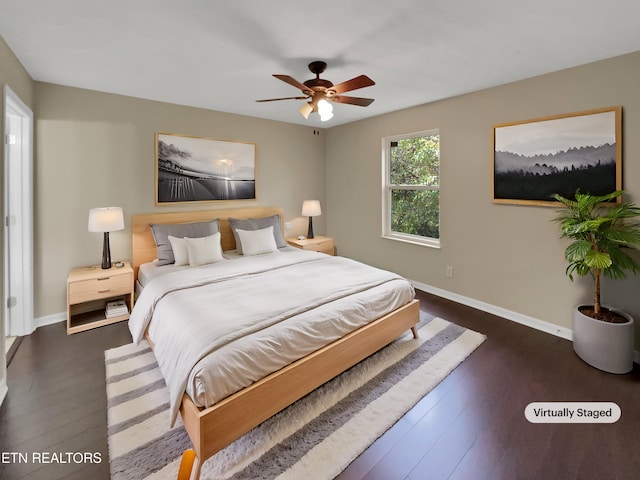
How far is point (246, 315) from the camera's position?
2029 mm

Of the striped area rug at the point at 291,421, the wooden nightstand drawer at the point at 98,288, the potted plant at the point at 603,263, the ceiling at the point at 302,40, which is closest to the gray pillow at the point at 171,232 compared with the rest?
the wooden nightstand drawer at the point at 98,288

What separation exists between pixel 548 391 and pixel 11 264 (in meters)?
4.54

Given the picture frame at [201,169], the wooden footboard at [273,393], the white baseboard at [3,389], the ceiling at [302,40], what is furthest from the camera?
the picture frame at [201,169]

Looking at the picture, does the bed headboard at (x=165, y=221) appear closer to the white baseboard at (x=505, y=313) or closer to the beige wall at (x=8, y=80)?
the beige wall at (x=8, y=80)

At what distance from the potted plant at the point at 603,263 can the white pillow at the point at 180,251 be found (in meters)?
3.54

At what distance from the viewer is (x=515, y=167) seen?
10.1 feet

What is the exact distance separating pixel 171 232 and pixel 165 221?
33 cm

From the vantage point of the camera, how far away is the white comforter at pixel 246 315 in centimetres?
164

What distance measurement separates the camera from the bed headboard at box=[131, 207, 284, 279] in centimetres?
352

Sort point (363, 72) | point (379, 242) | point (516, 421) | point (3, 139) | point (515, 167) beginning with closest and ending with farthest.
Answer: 1. point (516, 421)
2. point (3, 139)
3. point (363, 72)
4. point (515, 167)
5. point (379, 242)

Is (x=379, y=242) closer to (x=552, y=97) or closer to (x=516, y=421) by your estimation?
(x=552, y=97)

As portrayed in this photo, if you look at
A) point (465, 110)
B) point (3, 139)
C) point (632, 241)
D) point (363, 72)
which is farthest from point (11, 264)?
point (632, 241)

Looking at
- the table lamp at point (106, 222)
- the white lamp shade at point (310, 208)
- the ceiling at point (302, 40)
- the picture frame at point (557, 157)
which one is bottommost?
the table lamp at point (106, 222)

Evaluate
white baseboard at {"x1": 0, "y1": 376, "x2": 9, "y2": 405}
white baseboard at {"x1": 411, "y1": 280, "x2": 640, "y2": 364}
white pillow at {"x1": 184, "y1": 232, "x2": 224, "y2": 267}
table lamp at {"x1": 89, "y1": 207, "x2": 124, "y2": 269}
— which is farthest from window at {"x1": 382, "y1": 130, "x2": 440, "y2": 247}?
white baseboard at {"x1": 0, "y1": 376, "x2": 9, "y2": 405}
